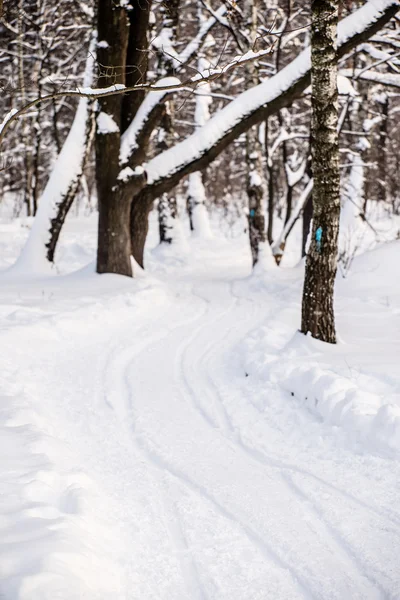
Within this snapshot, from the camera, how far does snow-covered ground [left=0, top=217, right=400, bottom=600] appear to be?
8.93ft

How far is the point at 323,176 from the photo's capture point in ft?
19.7

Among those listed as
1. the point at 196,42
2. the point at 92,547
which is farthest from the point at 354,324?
the point at 196,42

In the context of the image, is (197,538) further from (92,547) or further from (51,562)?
(51,562)

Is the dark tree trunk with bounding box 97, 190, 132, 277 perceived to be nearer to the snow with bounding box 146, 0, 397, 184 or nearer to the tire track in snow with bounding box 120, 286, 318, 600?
the snow with bounding box 146, 0, 397, 184

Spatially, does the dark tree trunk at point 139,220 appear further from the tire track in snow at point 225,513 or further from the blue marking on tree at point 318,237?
the tire track in snow at point 225,513

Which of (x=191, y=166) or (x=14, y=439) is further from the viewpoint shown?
(x=191, y=166)

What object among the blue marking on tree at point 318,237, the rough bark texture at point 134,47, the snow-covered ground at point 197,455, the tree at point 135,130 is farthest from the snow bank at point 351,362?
the rough bark texture at point 134,47

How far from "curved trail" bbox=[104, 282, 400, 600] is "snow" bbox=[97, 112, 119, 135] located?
16.0ft

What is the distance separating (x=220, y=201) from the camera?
28234 mm

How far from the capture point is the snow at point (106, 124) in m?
9.27

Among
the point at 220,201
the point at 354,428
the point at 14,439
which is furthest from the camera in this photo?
the point at 220,201

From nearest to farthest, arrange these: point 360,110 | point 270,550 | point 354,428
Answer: point 270,550 < point 354,428 < point 360,110

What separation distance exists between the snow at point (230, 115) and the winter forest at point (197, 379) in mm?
37

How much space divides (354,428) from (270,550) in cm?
148
